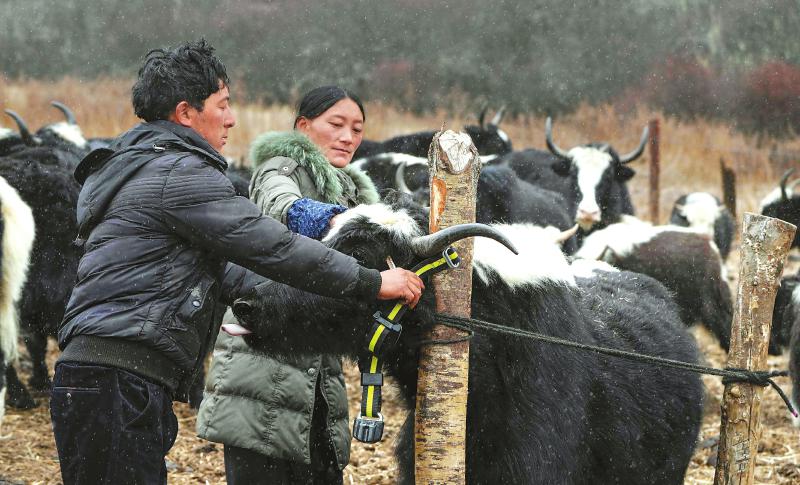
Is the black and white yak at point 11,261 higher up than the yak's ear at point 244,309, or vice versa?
the black and white yak at point 11,261

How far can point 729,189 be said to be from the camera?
48.4 ft

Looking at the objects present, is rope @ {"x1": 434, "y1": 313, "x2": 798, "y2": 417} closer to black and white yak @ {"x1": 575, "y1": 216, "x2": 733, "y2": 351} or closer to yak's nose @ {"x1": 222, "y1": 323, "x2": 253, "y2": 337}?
yak's nose @ {"x1": 222, "y1": 323, "x2": 253, "y2": 337}

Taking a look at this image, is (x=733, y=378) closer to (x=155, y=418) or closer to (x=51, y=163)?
(x=155, y=418)

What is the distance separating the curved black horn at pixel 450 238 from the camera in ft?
8.41

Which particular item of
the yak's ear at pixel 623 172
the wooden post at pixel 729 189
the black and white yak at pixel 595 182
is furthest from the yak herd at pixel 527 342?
the wooden post at pixel 729 189

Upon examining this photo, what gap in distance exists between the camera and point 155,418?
2.78m

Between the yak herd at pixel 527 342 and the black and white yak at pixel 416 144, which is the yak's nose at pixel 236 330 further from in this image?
the black and white yak at pixel 416 144

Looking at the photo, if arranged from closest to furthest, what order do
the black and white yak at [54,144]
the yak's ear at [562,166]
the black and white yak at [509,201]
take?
the black and white yak at [54,144], the black and white yak at [509,201], the yak's ear at [562,166]

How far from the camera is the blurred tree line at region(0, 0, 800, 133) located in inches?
690

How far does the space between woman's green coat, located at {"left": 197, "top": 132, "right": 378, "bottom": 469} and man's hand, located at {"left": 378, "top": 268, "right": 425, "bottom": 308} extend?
2.47 ft

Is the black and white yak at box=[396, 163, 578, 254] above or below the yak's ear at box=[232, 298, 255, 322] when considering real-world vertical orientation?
above

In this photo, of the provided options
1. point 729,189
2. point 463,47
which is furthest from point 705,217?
point 463,47

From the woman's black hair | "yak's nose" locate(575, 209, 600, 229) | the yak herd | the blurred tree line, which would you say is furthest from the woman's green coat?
the blurred tree line

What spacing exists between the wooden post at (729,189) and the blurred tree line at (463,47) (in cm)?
269
